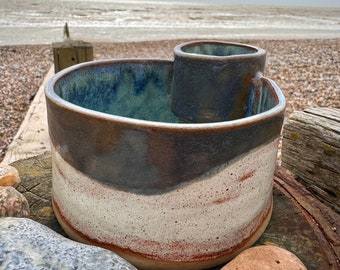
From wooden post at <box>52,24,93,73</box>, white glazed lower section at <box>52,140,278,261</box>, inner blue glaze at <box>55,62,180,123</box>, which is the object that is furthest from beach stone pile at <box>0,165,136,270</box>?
wooden post at <box>52,24,93,73</box>

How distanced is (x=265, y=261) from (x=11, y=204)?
0.94 m

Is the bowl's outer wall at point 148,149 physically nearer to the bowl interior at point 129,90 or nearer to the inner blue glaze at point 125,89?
the bowl interior at point 129,90

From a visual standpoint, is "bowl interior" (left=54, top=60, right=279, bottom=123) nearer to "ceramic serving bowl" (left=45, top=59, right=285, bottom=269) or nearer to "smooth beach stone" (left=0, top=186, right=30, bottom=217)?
"ceramic serving bowl" (left=45, top=59, right=285, bottom=269)

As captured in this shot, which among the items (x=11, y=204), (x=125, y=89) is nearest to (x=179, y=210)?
(x=11, y=204)

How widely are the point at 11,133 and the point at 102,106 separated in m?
2.84

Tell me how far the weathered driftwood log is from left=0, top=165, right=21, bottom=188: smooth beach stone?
1.52m

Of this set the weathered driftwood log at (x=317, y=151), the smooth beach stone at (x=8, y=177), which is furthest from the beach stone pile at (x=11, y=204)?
the weathered driftwood log at (x=317, y=151)

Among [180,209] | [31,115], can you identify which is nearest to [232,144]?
[180,209]

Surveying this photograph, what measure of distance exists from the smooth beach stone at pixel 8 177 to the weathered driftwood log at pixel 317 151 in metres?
1.52

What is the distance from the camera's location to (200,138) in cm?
111

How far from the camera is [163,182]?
1164 millimetres

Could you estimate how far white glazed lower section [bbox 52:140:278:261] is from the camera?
120 centimetres

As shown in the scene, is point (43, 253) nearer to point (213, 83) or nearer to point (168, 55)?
point (213, 83)

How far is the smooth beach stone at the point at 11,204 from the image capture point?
1.40 meters
